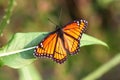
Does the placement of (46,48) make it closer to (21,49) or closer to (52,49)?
(52,49)

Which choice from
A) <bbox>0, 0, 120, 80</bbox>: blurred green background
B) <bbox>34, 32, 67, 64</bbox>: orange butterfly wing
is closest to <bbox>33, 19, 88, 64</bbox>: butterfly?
<bbox>34, 32, 67, 64</bbox>: orange butterfly wing

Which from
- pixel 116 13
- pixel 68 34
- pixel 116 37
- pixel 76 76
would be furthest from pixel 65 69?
pixel 68 34

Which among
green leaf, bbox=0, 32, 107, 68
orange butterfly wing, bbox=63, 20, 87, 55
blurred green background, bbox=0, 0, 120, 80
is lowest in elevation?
green leaf, bbox=0, 32, 107, 68

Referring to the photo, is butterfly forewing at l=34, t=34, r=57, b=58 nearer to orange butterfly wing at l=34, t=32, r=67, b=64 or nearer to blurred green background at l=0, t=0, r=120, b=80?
orange butterfly wing at l=34, t=32, r=67, b=64

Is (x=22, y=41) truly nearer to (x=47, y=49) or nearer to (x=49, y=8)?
(x=47, y=49)

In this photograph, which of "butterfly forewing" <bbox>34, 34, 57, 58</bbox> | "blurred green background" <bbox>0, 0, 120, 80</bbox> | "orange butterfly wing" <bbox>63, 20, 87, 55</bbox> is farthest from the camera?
"blurred green background" <bbox>0, 0, 120, 80</bbox>

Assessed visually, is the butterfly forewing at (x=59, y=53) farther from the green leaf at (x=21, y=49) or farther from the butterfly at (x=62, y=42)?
the green leaf at (x=21, y=49)
